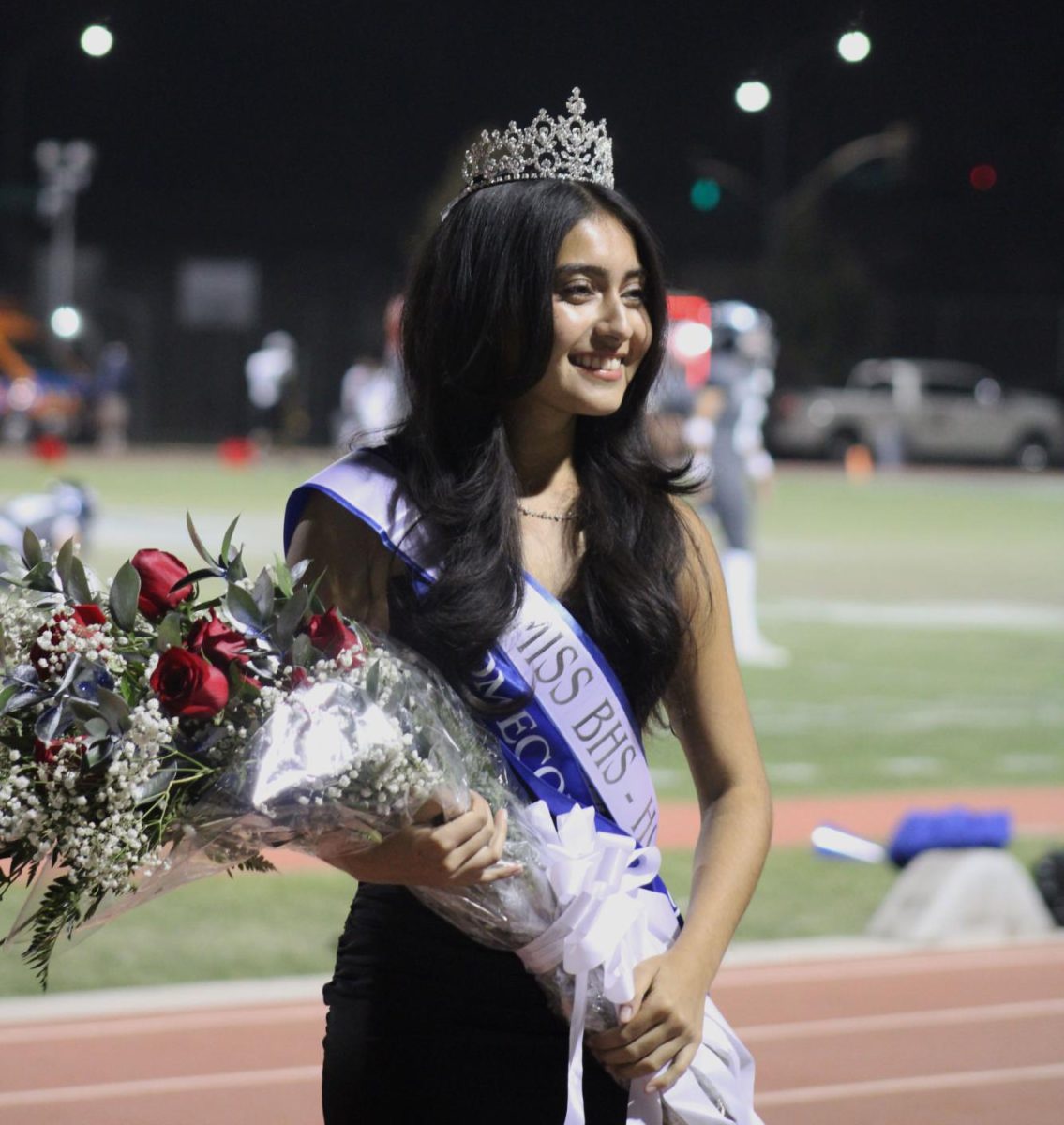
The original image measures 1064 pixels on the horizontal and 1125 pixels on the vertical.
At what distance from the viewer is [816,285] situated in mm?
40500

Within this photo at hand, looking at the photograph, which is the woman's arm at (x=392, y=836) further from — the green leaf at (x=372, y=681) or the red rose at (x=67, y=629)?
the red rose at (x=67, y=629)

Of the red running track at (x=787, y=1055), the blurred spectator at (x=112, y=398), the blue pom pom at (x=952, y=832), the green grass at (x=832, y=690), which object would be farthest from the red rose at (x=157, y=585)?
the blurred spectator at (x=112, y=398)

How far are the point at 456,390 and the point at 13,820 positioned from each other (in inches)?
30.5

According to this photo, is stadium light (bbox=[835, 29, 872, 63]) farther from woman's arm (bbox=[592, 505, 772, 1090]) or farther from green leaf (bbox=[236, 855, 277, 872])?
green leaf (bbox=[236, 855, 277, 872])

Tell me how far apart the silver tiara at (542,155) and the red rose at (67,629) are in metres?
→ 0.70

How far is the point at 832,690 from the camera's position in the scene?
33.9ft

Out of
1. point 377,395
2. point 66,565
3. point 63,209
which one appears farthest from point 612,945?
point 63,209

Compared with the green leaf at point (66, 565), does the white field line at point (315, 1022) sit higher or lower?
lower

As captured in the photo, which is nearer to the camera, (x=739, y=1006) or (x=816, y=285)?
(x=739, y=1006)

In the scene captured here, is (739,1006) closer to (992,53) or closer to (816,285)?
(992,53)

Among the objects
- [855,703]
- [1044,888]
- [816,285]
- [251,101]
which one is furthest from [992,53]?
[816,285]

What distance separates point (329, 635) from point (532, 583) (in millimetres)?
432

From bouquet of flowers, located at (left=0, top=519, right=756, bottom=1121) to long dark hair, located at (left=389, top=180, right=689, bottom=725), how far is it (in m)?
0.22

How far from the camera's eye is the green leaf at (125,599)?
2.03 metres
